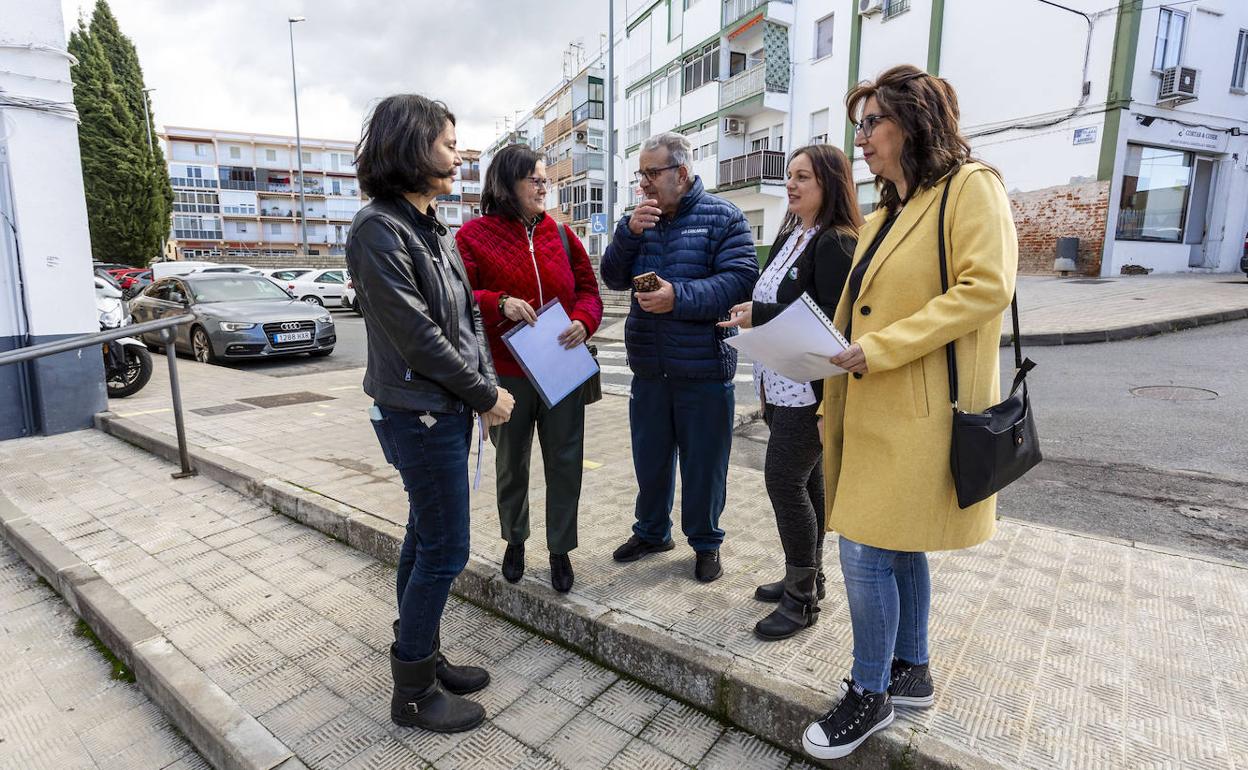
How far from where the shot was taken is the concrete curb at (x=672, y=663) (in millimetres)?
2035

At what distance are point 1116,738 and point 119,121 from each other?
140ft

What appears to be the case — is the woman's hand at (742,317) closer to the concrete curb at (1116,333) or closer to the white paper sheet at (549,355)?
the white paper sheet at (549,355)

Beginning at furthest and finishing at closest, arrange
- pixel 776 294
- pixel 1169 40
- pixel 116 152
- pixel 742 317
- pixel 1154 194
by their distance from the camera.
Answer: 1. pixel 116 152
2. pixel 1154 194
3. pixel 1169 40
4. pixel 742 317
5. pixel 776 294

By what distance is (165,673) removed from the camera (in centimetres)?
262

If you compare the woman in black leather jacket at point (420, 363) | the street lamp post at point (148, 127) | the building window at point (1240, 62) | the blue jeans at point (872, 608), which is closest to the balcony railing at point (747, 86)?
the building window at point (1240, 62)

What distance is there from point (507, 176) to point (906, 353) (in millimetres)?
1821

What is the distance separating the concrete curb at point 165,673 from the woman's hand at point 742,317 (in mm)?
2183

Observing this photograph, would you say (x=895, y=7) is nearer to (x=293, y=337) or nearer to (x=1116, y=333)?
(x=1116, y=333)

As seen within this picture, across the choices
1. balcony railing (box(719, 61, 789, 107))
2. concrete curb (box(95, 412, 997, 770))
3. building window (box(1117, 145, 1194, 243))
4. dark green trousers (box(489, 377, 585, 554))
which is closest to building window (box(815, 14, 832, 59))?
balcony railing (box(719, 61, 789, 107))

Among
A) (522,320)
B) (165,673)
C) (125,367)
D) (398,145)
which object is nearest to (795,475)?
(522,320)

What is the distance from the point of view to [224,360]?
11.1 m

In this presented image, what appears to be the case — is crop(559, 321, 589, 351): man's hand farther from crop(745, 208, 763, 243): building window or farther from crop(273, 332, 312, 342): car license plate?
crop(745, 208, 763, 243): building window

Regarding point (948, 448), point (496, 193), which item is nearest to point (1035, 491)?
point (948, 448)

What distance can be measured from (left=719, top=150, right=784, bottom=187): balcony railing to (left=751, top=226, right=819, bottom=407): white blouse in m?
23.1
